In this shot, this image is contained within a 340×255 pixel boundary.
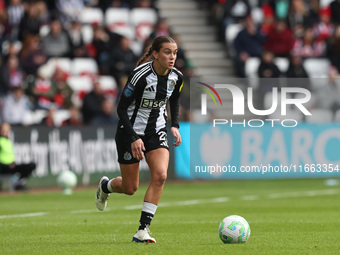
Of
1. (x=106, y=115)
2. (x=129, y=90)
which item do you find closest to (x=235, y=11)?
(x=106, y=115)

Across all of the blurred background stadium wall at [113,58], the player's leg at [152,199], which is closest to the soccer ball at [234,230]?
the player's leg at [152,199]

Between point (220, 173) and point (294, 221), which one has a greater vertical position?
point (294, 221)

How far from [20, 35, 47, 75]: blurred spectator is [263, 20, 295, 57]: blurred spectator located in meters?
7.26

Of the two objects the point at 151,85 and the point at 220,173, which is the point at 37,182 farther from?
the point at 151,85

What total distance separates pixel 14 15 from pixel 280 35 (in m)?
7.91

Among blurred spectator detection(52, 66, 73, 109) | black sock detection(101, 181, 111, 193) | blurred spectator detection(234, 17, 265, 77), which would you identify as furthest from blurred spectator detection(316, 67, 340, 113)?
black sock detection(101, 181, 111, 193)

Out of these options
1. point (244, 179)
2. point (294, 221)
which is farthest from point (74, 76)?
point (294, 221)

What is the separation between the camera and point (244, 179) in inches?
876

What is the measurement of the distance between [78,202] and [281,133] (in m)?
7.22

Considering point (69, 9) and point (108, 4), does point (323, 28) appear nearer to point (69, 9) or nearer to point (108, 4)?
point (108, 4)

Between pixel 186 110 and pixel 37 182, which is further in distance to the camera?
Answer: pixel 186 110

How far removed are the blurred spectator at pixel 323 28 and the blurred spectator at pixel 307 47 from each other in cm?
65

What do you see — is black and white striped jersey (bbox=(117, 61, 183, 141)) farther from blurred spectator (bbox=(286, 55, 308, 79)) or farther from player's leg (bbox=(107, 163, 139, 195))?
blurred spectator (bbox=(286, 55, 308, 79))

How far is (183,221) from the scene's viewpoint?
1198 centimetres
